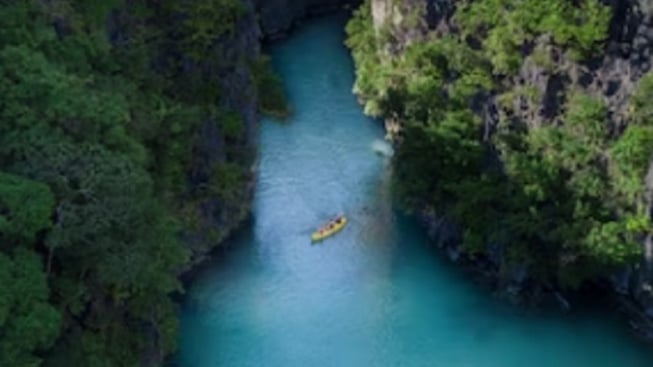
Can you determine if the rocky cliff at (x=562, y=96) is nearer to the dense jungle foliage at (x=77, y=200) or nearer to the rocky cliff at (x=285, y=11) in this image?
the dense jungle foliage at (x=77, y=200)

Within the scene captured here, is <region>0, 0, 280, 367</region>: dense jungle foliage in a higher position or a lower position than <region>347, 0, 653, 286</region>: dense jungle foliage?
higher

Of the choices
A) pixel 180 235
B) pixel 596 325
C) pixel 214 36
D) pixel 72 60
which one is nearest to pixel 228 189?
pixel 180 235

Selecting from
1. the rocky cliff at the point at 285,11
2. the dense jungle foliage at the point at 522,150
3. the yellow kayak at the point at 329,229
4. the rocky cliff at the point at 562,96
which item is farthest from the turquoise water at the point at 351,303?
the rocky cliff at the point at 285,11

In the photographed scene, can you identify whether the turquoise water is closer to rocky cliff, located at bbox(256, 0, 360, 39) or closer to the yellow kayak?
the yellow kayak

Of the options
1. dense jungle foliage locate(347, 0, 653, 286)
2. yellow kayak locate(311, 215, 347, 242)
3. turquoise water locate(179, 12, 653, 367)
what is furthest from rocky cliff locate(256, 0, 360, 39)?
yellow kayak locate(311, 215, 347, 242)

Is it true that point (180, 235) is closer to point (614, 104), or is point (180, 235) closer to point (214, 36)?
point (214, 36)
